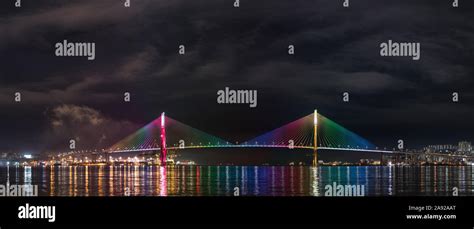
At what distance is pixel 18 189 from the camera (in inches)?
2015

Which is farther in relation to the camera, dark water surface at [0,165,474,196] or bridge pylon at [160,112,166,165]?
bridge pylon at [160,112,166,165]

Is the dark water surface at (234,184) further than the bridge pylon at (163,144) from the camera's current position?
No

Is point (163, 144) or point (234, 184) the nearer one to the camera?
point (234, 184)
